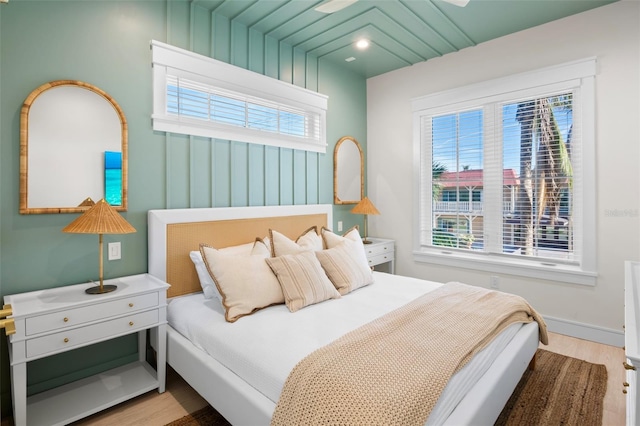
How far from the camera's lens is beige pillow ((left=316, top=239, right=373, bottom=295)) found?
2.54m

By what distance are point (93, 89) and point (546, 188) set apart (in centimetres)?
375

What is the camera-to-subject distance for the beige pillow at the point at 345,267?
8.32 feet

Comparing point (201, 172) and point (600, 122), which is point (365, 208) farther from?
point (600, 122)

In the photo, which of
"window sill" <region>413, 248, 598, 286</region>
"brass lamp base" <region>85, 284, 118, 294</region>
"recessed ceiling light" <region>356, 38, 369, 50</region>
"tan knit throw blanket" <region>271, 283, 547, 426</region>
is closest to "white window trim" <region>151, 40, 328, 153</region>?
"recessed ceiling light" <region>356, 38, 369, 50</region>

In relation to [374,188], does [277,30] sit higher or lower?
higher

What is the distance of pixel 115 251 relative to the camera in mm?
2320

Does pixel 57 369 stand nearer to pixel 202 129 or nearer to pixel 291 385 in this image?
pixel 291 385

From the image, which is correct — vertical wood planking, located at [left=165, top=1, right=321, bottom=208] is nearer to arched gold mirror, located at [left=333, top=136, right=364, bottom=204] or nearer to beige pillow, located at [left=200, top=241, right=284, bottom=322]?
arched gold mirror, located at [left=333, top=136, right=364, bottom=204]

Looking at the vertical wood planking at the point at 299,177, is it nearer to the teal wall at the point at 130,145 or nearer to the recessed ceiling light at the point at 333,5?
the teal wall at the point at 130,145

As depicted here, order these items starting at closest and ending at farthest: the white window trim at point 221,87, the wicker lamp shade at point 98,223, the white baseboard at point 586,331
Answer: the wicker lamp shade at point 98,223
the white window trim at point 221,87
the white baseboard at point 586,331

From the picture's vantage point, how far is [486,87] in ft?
11.2

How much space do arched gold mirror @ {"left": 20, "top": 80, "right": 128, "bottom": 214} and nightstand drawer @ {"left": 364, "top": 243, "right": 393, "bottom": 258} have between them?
2389 mm

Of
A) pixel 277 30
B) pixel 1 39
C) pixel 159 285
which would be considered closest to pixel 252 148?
pixel 277 30

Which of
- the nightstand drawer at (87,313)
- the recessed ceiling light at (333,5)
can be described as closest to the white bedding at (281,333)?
the nightstand drawer at (87,313)
